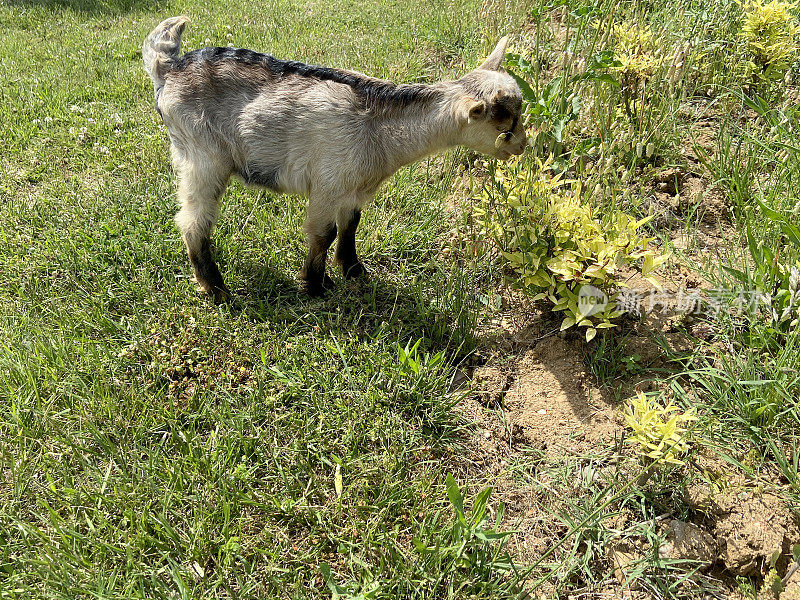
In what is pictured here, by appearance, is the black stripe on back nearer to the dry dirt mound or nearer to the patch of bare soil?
the dry dirt mound

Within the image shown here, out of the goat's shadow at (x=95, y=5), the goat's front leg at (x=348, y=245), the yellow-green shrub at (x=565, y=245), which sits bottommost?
the goat's front leg at (x=348, y=245)

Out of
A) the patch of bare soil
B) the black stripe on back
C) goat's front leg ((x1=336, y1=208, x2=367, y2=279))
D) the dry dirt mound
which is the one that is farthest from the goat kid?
the patch of bare soil

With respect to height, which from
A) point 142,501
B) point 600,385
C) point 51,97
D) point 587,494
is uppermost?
point 51,97

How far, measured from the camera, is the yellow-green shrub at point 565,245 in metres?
2.83

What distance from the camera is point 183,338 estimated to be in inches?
124

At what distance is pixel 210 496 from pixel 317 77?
2.33 meters

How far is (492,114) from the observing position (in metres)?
3.03

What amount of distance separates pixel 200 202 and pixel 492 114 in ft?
5.76

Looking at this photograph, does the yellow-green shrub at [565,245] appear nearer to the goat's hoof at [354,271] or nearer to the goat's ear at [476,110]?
the goat's ear at [476,110]

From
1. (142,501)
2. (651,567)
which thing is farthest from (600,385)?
(142,501)

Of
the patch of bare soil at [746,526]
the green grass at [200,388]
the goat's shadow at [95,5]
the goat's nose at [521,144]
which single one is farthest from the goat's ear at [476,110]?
the goat's shadow at [95,5]

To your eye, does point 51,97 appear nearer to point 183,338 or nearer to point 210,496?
point 183,338

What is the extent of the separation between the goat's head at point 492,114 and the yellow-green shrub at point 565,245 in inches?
8.0

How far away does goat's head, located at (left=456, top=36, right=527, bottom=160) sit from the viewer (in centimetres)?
299
